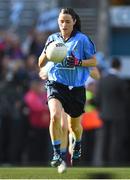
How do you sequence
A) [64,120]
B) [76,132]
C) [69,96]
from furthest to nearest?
[76,132]
[64,120]
[69,96]

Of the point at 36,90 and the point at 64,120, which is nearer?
the point at 64,120

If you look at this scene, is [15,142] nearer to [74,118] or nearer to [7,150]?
[7,150]

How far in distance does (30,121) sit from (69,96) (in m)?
5.43

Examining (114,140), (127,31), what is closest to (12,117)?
(114,140)

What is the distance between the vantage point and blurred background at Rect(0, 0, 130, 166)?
1788 centimetres

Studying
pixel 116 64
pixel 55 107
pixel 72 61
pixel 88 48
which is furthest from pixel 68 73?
pixel 116 64

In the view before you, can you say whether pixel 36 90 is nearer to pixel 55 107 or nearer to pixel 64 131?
pixel 64 131

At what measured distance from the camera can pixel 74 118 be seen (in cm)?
1292

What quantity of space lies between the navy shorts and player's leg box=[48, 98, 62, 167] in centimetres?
13

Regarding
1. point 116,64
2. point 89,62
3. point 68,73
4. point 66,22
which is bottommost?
point 116,64

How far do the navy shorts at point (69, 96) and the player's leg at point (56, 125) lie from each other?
0.13 metres

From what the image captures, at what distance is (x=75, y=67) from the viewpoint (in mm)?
12531

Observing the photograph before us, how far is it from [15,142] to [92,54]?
5779 millimetres

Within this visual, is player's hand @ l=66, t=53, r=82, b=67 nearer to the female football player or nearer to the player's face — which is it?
the female football player
